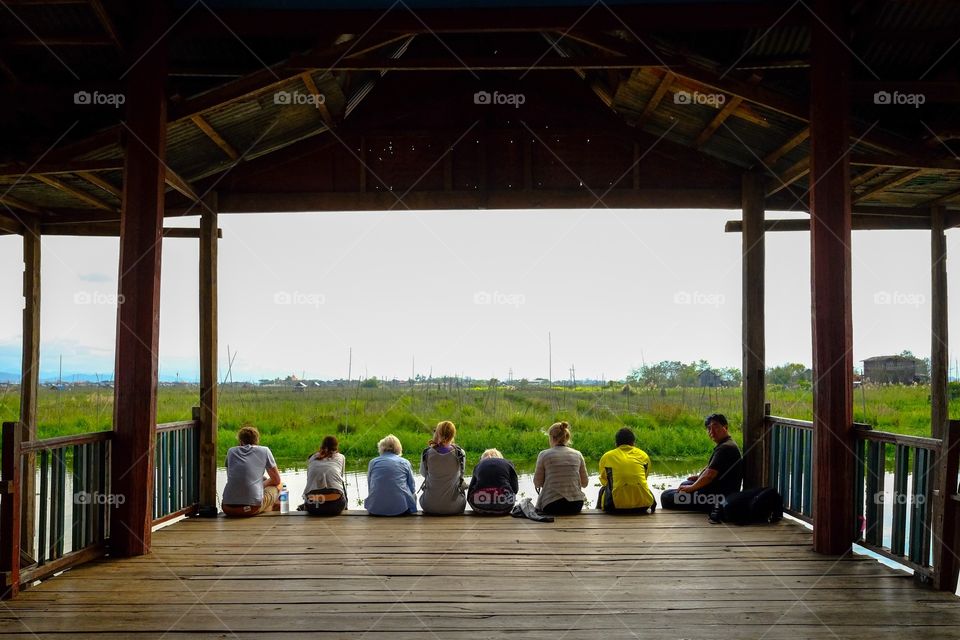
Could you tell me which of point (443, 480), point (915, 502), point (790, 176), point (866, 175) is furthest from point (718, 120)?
point (443, 480)

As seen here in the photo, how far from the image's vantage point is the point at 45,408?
16422 mm

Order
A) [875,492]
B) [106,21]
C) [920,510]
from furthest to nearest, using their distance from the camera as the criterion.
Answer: [106,21] < [875,492] < [920,510]

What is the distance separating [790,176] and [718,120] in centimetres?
92

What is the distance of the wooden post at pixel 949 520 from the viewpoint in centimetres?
439

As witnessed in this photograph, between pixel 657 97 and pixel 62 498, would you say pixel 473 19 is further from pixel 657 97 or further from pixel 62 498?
pixel 62 498

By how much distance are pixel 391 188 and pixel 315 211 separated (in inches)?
33.4

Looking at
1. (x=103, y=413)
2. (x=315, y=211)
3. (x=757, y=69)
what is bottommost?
(x=103, y=413)

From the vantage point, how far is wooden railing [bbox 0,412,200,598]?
14.5 ft

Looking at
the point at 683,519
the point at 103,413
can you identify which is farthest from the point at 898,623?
the point at 103,413

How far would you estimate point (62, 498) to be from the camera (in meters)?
5.01

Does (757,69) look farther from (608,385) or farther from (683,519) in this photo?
(608,385)

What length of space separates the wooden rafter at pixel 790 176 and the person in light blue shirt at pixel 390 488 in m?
4.41

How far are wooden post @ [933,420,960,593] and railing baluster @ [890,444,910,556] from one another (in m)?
0.33

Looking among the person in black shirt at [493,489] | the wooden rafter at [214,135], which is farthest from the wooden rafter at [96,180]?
the person in black shirt at [493,489]
